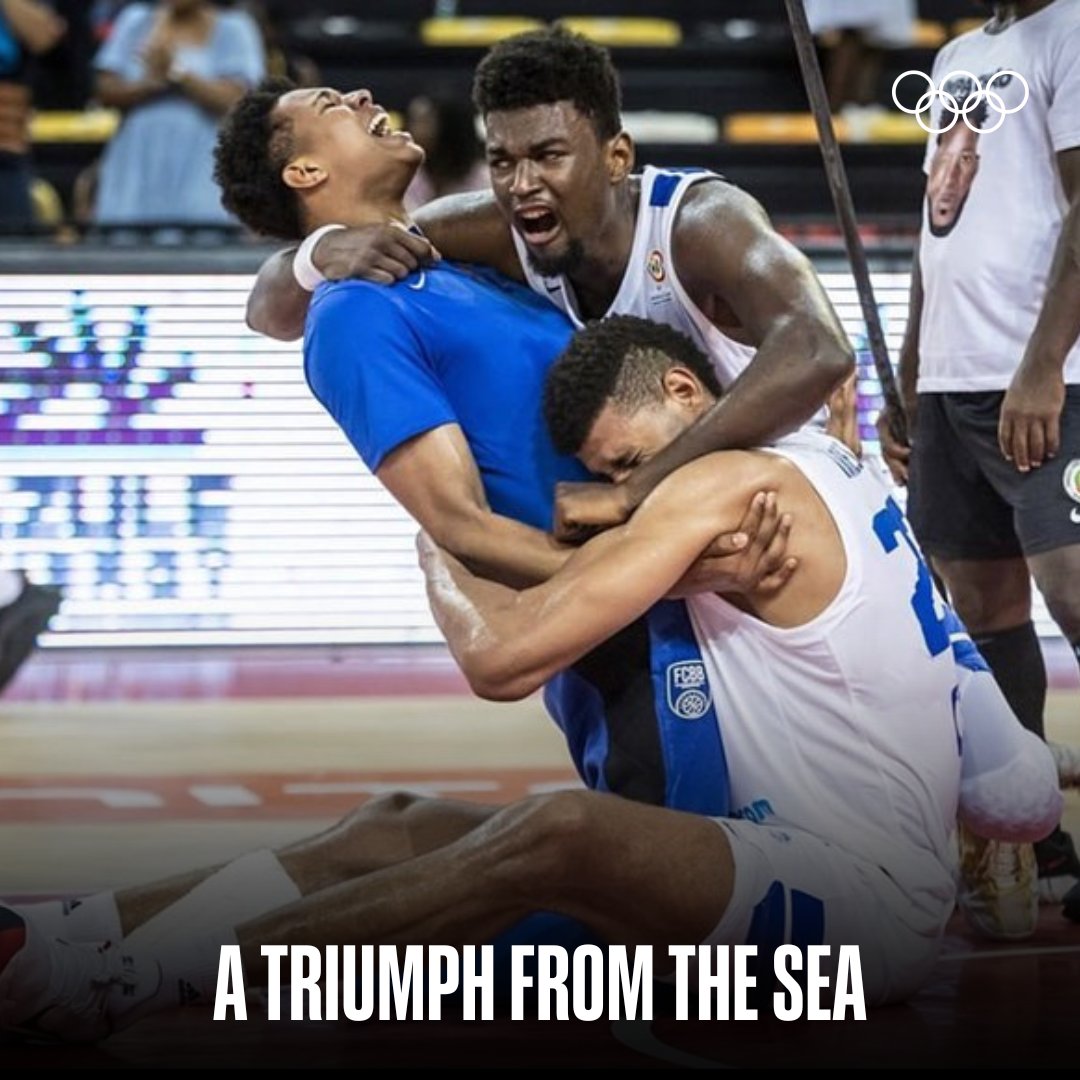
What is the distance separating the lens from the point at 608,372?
11.7ft

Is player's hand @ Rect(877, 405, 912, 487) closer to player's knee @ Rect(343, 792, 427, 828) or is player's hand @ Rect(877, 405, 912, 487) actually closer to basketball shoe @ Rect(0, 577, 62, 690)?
player's knee @ Rect(343, 792, 427, 828)

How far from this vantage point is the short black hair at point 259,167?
13.8ft

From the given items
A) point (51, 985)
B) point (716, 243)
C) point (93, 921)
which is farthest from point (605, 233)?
point (51, 985)

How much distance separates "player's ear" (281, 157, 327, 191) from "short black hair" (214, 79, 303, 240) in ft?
0.09

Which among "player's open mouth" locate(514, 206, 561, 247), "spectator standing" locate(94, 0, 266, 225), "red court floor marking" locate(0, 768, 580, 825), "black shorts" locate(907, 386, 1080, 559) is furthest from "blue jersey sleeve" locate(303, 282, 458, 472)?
"spectator standing" locate(94, 0, 266, 225)

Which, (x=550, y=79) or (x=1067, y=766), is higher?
(x=550, y=79)

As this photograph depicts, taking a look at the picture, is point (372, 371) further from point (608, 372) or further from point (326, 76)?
point (326, 76)

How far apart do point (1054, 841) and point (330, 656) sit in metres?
3.39

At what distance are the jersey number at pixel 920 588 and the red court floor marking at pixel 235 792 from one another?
1.80m

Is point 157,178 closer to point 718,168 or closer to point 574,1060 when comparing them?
point 718,168

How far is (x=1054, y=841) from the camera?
430 centimetres

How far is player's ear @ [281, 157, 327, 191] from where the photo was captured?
415 centimetres

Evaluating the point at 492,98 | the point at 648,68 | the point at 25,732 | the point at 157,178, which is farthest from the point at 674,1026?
the point at 648,68

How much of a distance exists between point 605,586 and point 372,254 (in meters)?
0.83
